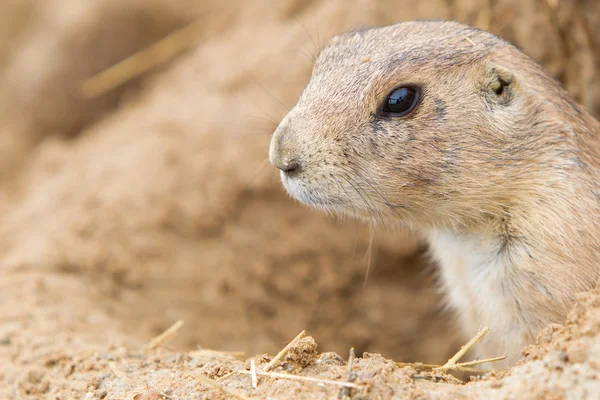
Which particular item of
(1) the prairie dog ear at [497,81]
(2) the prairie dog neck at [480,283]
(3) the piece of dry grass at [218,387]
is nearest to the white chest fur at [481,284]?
(2) the prairie dog neck at [480,283]

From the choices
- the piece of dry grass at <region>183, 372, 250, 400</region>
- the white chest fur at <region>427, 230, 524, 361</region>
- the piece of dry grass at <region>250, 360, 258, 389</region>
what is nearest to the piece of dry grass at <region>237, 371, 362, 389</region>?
the piece of dry grass at <region>250, 360, 258, 389</region>

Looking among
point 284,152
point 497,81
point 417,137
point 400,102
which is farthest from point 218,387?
point 497,81

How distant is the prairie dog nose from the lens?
11.6 feet

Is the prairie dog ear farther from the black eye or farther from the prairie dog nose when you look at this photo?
the prairie dog nose

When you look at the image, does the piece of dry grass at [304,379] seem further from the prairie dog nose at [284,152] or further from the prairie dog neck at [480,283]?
the prairie dog neck at [480,283]

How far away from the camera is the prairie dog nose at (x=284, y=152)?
3537mm

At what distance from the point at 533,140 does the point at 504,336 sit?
110cm

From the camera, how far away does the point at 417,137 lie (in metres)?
3.62

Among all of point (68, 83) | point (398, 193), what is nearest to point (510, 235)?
point (398, 193)

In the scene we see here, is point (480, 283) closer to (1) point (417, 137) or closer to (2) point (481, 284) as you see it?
(2) point (481, 284)

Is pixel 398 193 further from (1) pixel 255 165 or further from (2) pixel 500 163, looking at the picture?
(1) pixel 255 165

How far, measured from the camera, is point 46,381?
3.59 m

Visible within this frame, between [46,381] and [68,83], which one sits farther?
[68,83]

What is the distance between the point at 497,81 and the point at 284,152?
1.27m
